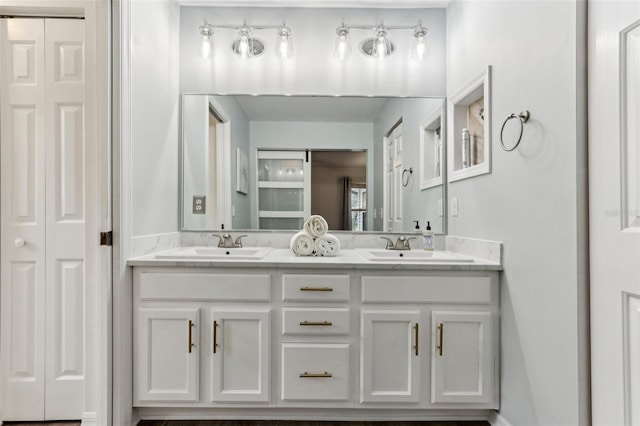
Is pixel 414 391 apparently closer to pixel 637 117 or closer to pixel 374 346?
pixel 374 346

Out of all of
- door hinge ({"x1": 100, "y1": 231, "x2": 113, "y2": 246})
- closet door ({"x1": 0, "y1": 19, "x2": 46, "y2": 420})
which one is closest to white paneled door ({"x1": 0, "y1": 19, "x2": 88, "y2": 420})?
closet door ({"x1": 0, "y1": 19, "x2": 46, "y2": 420})

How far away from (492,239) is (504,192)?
0.25 meters

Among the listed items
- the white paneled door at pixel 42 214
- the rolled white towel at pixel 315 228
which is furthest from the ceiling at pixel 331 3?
the rolled white towel at pixel 315 228

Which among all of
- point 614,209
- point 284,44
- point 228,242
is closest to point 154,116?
point 228,242

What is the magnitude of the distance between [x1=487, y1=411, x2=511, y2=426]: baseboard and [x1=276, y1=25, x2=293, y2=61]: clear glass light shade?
2.35 metres

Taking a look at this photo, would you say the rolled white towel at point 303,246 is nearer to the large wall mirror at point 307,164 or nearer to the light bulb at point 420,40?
the large wall mirror at point 307,164

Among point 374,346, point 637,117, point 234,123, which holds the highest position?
point 234,123

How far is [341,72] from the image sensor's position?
2381 mm

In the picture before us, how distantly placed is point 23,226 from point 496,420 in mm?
2471

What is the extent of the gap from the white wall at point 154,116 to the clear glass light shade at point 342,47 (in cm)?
104

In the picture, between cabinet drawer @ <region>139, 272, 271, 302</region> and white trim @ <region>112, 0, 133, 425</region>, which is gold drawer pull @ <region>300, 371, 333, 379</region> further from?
white trim @ <region>112, 0, 133, 425</region>

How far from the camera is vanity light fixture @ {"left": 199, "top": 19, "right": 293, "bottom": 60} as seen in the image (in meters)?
2.31

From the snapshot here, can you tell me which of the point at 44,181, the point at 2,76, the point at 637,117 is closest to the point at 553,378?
the point at 637,117

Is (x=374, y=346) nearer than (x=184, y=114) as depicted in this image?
Yes
